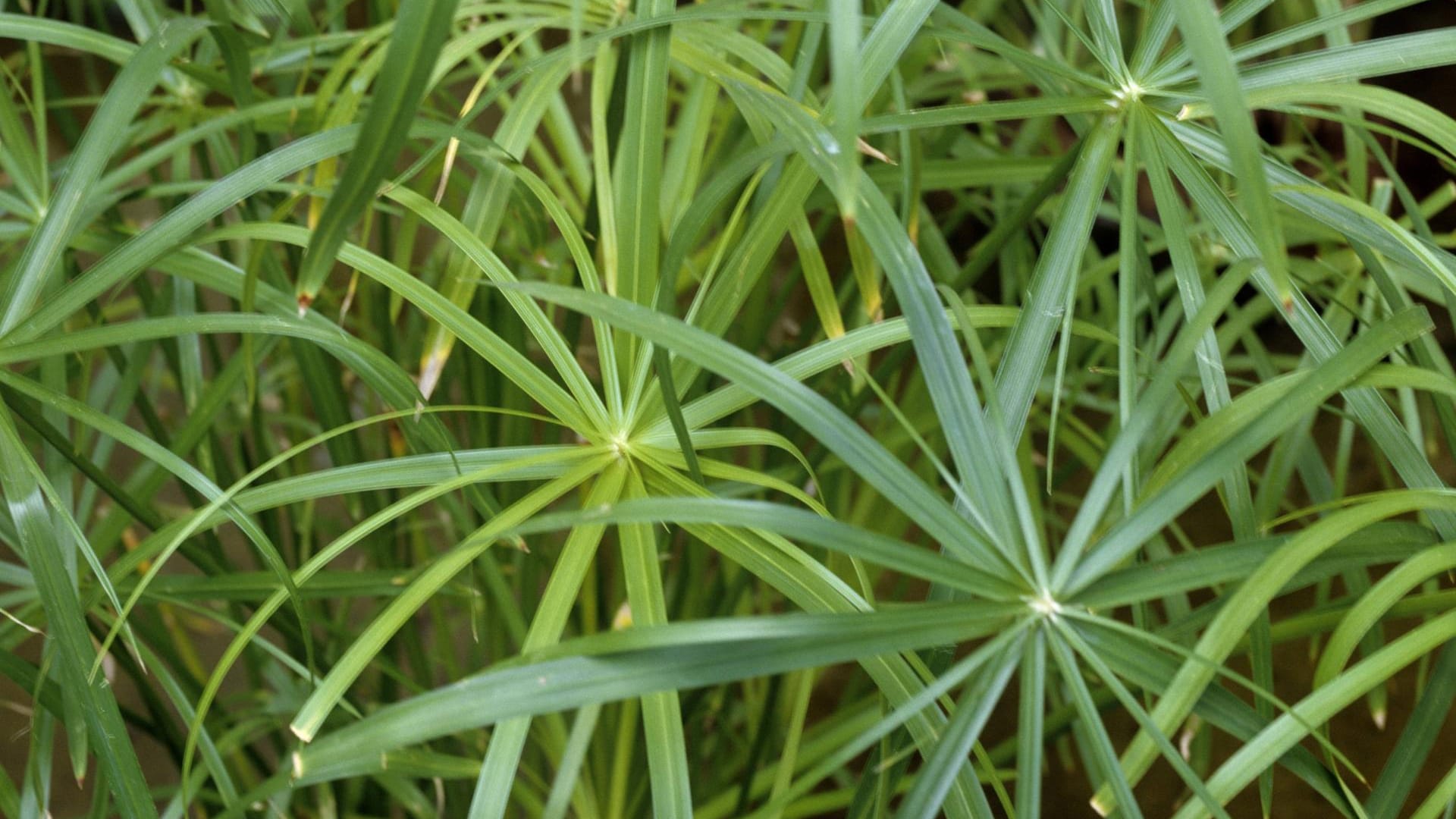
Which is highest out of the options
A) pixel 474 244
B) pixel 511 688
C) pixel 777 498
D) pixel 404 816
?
pixel 777 498

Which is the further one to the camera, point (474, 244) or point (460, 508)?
point (460, 508)

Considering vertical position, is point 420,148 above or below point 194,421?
above

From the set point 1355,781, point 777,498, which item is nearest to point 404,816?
point 777,498

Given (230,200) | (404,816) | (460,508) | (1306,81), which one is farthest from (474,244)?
(404,816)

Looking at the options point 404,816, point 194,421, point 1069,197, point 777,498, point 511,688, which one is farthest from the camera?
point 404,816

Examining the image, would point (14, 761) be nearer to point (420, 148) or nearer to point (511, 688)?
point (420, 148)

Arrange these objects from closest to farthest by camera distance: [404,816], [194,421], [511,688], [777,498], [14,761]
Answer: [511,688] → [194,421] → [777,498] → [404,816] → [14,761]
